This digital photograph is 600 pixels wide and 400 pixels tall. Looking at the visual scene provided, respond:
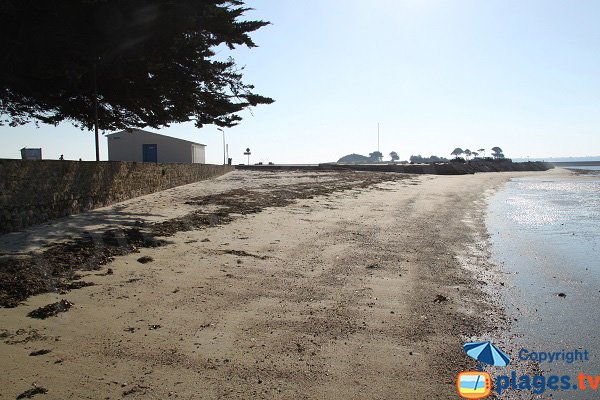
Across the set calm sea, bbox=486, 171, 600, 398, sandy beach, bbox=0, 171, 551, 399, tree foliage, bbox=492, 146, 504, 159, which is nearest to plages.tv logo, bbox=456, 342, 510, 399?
sandy beach, bbox=0, 171, 551, 399

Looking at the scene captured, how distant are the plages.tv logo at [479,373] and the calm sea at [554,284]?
376 mm

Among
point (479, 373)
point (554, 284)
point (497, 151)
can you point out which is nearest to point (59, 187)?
point (479, 373)

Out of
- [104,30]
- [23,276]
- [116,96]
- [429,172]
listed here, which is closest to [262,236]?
[23,276]

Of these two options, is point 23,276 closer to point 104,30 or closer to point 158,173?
point 104,30

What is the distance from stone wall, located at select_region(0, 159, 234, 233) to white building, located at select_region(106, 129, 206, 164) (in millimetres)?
22690

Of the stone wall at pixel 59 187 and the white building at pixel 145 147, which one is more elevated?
the white building at pixel 145 147

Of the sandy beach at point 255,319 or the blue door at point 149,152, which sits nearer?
the sandy beach at point 255,319

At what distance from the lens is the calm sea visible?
14.6 ft

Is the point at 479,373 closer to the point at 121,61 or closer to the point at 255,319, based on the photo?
the point at 255,319

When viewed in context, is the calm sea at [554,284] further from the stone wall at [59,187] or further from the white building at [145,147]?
the white building at [145,147]

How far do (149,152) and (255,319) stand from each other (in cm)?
3518

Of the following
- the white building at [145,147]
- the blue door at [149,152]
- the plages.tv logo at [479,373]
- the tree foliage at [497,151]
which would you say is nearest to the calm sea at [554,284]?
the plages.tv logo at [479,373]

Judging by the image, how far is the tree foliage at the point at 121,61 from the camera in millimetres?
11727

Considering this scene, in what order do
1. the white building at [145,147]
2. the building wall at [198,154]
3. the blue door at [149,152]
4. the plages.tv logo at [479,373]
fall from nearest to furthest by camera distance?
the plages.tv logo at [479,373] → the white building at [145,147] → the blue door at [149,152] → the building wall at [198,154]
